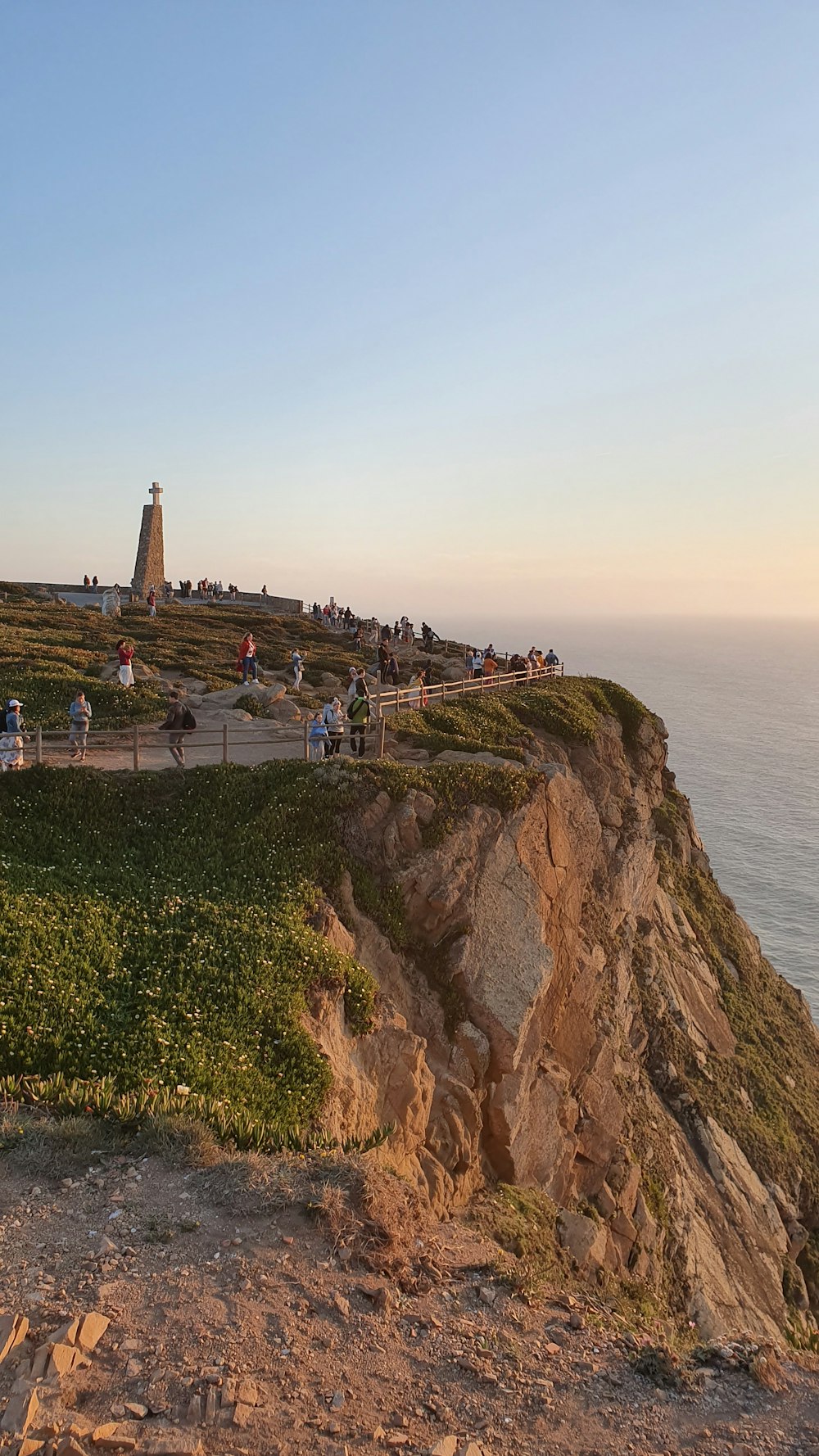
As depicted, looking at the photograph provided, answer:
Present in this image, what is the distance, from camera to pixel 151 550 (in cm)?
6016

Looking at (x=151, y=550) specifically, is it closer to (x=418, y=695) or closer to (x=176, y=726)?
(x=418, y=695)

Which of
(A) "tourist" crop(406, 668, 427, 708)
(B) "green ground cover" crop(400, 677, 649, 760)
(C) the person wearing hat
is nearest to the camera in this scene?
(C) the person wearing hat

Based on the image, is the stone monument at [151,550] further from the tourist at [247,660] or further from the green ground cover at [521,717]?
the green ground cover at [521,717]

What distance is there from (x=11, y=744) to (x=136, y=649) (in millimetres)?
20420

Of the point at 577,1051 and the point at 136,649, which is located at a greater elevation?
the point at 136,649

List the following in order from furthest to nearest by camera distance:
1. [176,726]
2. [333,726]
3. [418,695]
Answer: [418,695] → [333,726] → [176,726]

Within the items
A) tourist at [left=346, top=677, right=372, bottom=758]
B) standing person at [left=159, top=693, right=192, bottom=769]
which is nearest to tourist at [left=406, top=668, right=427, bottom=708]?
tourist at [left=346, top=677, right=372, bottom=758]

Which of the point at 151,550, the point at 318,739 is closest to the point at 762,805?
the point at 151,550

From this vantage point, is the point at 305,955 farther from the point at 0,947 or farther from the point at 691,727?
the point at 691,727

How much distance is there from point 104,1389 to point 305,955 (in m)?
6.87

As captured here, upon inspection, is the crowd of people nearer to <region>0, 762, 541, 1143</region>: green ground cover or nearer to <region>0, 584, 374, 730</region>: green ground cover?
<region>0, 584, 374, 730</region>: green ground cover

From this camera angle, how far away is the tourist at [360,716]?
20.3m

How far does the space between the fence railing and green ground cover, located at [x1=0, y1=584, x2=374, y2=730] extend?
8.14 ft

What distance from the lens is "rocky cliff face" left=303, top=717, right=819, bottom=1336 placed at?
13758 millimetres
